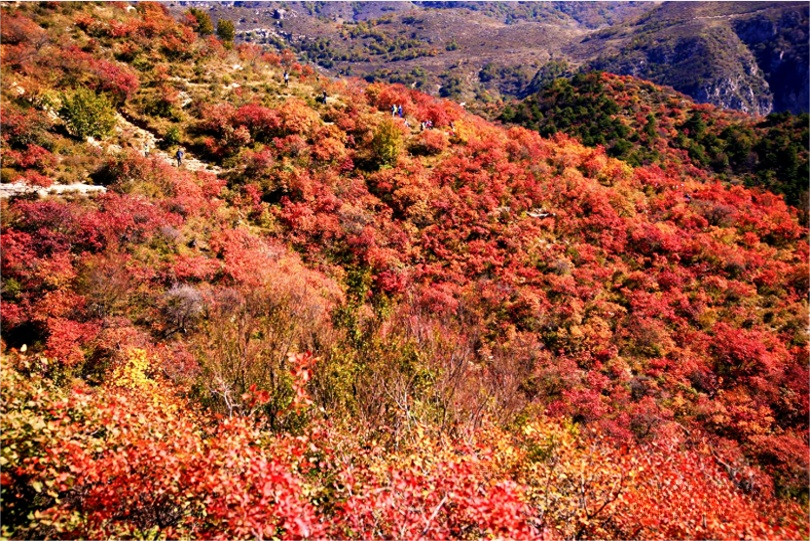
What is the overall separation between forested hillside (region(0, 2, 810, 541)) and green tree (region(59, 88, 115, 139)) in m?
0.28

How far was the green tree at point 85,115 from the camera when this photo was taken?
24.0m

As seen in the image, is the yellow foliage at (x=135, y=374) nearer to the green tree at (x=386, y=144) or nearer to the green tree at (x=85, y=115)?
the green tree at (x=85, y=115)

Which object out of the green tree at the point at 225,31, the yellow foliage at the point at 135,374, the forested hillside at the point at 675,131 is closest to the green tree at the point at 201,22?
the green tree at the point at 225,31

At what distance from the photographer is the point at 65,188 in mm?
21109

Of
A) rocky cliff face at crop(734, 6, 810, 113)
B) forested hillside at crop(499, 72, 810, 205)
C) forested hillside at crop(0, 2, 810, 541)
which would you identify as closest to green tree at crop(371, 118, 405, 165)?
forested hillside at crop(0, 2, 810, 541)

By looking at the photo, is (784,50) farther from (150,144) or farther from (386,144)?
(150,144)

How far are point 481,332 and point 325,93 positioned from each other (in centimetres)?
2629

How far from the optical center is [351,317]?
15094 mm

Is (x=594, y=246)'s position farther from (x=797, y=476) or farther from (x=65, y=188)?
(x=65, y=188)

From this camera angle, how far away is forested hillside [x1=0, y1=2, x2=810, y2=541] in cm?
715

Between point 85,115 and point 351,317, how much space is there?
21.7 meters

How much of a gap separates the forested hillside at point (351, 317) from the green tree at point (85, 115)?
0.92ft

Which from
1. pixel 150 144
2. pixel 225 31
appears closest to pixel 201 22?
pixel 225 31

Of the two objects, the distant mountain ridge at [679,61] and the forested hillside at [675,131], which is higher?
the distant mountain ridge at [679,61]
